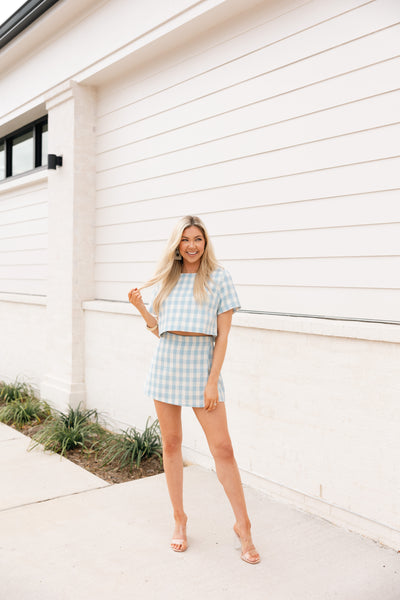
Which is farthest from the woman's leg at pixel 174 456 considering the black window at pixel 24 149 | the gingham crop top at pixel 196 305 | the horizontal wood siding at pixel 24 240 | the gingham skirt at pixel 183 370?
the black window at pixel 24 149

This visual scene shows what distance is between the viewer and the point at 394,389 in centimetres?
296

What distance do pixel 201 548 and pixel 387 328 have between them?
63.2 inches

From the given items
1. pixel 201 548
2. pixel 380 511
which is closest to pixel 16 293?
pixel 201 548

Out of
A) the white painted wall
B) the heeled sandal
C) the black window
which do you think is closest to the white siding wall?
the heeled sandal

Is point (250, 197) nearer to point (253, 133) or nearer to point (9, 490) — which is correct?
point (253, 133)

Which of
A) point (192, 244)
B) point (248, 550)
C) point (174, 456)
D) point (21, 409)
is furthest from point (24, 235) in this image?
point (248, 550)

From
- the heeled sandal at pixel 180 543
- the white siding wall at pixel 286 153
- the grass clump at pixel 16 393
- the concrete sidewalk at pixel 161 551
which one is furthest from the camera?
the grass clump at pixel 16 393

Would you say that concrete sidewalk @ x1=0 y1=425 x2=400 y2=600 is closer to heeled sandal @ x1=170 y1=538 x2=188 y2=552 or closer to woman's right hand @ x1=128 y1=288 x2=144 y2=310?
heeled sandal @ x1=170 y1=538 x2=188 y2=552

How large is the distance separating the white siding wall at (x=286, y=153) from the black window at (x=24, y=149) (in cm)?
244

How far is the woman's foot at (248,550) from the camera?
110 inches

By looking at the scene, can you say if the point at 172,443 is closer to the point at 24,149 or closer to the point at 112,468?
the point at 112,468

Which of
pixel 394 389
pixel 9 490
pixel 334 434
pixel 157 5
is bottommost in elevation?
pixel 9 490

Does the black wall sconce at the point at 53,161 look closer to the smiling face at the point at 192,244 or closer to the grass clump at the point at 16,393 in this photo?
the grass clump at the point at 16,393

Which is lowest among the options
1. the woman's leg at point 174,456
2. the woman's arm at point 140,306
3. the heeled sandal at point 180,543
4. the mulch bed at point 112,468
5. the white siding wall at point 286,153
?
the mulch bed at point 112,468
